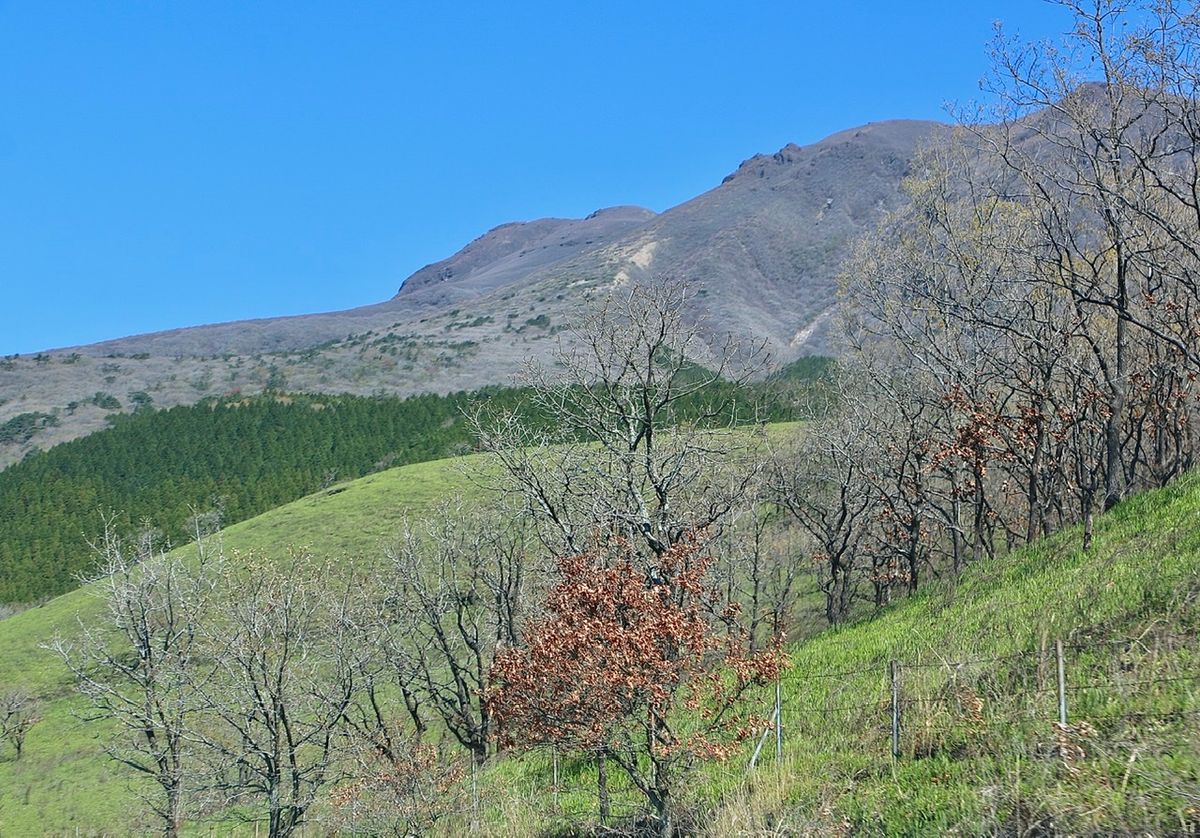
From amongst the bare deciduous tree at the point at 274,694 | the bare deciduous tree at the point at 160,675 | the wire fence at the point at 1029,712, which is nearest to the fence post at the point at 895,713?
the wire fence at the point at 1029,712

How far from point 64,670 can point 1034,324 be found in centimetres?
4800

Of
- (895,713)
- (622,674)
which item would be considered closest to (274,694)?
(622,674)

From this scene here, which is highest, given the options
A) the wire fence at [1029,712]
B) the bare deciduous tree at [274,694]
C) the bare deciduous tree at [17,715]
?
the wire fence at [1029,712]

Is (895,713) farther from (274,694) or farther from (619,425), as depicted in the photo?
(274,694)

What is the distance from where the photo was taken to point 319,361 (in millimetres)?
166250

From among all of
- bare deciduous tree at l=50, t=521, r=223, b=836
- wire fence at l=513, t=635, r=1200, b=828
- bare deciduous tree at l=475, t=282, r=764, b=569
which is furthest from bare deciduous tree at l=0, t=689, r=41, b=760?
wire fence at l=513, t=635, r=1200, b=828

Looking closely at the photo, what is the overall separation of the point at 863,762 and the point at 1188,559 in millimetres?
5124

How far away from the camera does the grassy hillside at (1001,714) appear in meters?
8.15

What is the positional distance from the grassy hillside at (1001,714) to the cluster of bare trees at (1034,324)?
292 centimetres

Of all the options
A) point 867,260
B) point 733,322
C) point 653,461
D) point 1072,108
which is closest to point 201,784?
point 653,461

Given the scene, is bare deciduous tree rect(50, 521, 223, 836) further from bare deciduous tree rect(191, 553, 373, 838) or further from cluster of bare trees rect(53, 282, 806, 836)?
bare deciduous tree rect(191, 553, 373, 838)

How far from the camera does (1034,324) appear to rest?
972 inches

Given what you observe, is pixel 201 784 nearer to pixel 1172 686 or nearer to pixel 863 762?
pixel 863 762

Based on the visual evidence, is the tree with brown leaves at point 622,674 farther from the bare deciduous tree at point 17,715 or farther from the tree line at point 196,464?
the tree line at point 196,464
